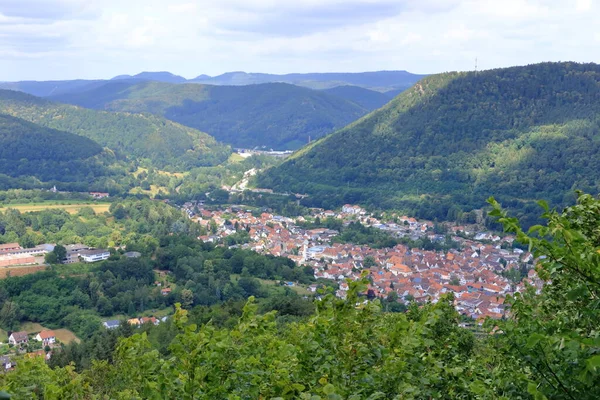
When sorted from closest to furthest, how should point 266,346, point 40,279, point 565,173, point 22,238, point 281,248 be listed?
point 266,346 < point 40,279 < point 22,238 < point 281,248 < point 565,173

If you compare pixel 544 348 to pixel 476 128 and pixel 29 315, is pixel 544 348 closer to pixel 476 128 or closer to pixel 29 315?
pixel 29 315

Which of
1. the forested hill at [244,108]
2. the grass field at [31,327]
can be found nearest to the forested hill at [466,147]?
the grass field at [31,327]

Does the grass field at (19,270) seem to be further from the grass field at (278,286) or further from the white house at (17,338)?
the grass field at (278,286)

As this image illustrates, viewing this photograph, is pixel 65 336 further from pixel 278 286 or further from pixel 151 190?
pixel 151 190

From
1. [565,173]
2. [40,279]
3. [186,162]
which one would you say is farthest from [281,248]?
[186,162]

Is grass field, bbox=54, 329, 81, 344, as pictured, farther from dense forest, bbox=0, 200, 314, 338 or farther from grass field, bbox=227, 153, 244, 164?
grass field, bbox=227, 153, 244, 164

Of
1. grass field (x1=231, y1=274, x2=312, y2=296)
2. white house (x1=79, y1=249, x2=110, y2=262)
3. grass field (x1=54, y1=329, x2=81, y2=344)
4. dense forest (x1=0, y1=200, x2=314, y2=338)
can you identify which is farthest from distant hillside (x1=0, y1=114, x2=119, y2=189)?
grass field (x1=54, y1=329, x2=81, y2=344)
